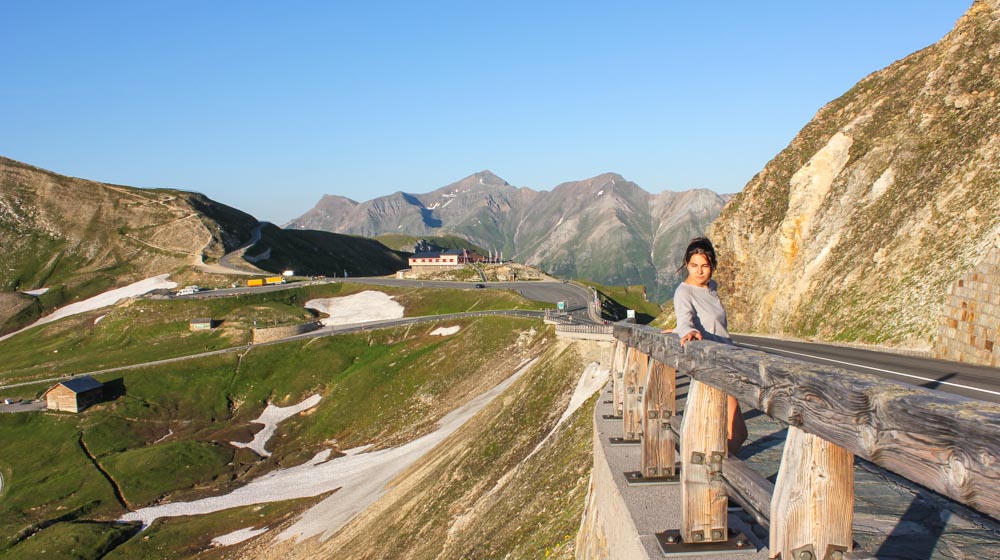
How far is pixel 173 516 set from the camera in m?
53.9

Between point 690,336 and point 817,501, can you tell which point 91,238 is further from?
point 817,501

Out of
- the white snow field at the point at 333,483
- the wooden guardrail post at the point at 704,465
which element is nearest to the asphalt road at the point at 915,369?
the wooden guardrail post at the point at 704,465

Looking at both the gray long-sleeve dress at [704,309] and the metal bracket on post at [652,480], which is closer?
the gray long-sleeve dress at [704,309]

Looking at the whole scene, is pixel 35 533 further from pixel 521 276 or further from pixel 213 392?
pixel 521 276

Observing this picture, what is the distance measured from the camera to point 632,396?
1184cm

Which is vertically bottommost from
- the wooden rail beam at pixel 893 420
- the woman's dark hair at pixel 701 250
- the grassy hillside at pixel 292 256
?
the wooden rail beam at pixel 893 420

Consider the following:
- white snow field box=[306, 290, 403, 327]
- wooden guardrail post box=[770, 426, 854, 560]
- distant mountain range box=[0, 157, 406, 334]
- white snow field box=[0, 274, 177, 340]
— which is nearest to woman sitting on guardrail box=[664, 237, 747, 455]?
wooden guardrail post box=[770, 426, 854, 560]

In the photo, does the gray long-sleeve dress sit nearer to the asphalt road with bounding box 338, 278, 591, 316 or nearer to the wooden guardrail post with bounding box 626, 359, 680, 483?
the wooden guardrail post with bounding box 626, 359, 680, 483

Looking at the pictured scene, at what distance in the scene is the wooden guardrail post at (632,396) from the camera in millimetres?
11555

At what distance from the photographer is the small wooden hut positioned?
239 feet

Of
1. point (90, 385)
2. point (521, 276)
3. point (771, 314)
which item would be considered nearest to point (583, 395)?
point (771, 314)

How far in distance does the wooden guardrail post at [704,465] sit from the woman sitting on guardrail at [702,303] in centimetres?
132

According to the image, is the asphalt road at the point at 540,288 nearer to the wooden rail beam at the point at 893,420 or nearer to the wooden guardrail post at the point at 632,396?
the wooden guardrail post at the point at 632,396

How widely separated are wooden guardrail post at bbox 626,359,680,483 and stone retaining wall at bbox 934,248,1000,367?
57.5 ft
